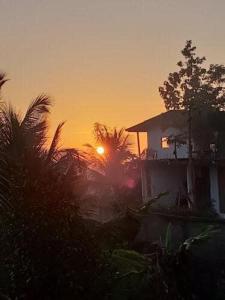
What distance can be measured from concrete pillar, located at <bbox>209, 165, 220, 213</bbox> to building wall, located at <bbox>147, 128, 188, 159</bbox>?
8.30 ft

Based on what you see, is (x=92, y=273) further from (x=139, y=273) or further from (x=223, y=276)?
(x=223, y=276)

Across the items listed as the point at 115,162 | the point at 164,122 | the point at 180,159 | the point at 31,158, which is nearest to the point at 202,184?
the point at 180,159

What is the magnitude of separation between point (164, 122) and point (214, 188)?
228 inches

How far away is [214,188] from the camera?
85.6 feet

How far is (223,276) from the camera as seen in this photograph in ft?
35.2

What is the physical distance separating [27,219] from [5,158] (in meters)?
1.58

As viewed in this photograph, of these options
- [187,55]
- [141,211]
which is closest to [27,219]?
[141,211]

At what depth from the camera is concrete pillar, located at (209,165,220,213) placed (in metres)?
25.7

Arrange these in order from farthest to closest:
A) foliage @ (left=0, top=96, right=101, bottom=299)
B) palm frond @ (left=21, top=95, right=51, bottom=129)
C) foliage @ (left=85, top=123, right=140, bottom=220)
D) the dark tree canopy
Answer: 1. foliage @ (left=85, top=123, right=140, bottom=220)
2. the dark tree canopy
3. palm frond @ (left=21, top=95, right=51, bottom=129)
4. foliage @ (left=0, top=96, right=101, bottom=299)

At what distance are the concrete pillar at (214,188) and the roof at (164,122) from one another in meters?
2.77

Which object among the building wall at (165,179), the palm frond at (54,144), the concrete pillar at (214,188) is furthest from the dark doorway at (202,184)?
the palm frond at (54,144)

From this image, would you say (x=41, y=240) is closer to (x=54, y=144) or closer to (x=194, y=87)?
(x=54, y=144)

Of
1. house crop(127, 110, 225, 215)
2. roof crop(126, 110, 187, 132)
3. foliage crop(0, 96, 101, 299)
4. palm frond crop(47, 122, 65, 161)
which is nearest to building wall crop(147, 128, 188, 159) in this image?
house crop(127, 110, 225, 215)

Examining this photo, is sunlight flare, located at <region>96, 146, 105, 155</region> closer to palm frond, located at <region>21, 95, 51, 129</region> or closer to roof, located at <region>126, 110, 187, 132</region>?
roof, located at <region>126, 110, 187, 132</region>
